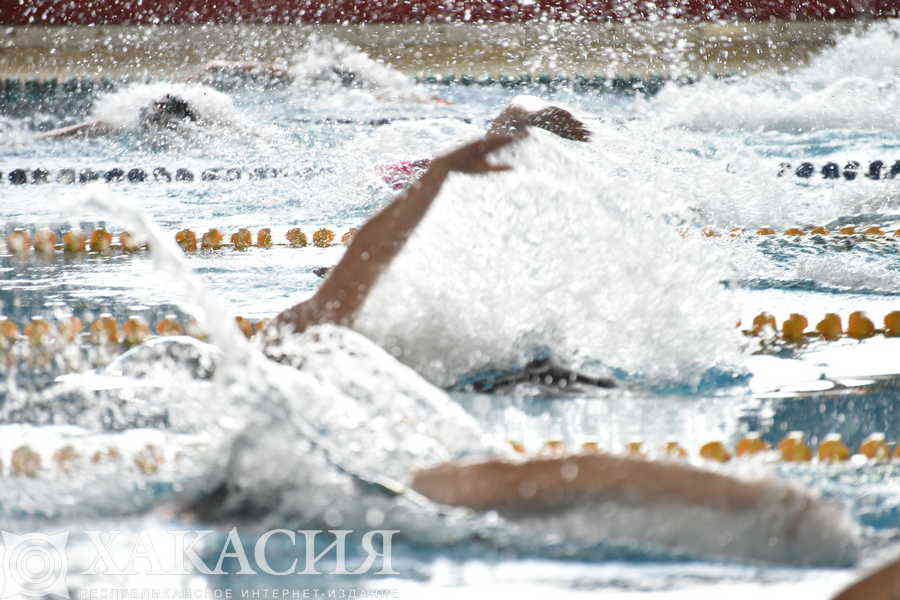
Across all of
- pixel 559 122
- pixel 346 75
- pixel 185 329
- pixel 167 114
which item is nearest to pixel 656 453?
pixel 185 329

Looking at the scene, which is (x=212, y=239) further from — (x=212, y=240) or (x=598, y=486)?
(x=598, y=486)

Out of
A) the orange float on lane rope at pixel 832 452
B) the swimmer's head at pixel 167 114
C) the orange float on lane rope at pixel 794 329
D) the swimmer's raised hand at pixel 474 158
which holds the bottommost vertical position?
the orange float on lane rope at pixel 832 452

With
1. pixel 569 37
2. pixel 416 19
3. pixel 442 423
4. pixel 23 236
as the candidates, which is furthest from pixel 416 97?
pixel 442 423

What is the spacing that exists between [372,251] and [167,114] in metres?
6.63

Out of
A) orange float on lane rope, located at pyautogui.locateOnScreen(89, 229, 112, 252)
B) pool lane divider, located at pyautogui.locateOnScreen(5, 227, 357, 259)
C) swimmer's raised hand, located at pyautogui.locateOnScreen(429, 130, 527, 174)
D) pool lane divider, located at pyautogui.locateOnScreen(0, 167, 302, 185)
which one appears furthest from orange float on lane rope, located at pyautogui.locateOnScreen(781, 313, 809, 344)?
pool lane divider, located at pyautogui.locateOnScreen(0, 167, 302, 185)

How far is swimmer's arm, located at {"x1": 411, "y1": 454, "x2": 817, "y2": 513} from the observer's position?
114 cm

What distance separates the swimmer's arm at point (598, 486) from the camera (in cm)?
114

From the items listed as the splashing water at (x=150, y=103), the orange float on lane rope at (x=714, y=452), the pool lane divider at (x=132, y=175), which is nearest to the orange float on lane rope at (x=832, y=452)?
the orange float on lane rope at (x=714, y=452)

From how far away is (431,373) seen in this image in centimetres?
201

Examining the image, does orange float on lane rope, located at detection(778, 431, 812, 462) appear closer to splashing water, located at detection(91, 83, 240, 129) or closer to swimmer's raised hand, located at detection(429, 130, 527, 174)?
swimmer's raised hand, located at detection(429, 130, 527, 174)

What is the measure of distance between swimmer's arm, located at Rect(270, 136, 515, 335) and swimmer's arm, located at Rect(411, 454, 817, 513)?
794mm

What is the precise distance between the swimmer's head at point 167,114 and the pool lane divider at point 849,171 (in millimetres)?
4441

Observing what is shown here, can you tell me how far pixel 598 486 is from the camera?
116 centimetres

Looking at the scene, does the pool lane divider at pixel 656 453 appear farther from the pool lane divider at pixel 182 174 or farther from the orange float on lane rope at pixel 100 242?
the pool lane divider at pixel 182 174
